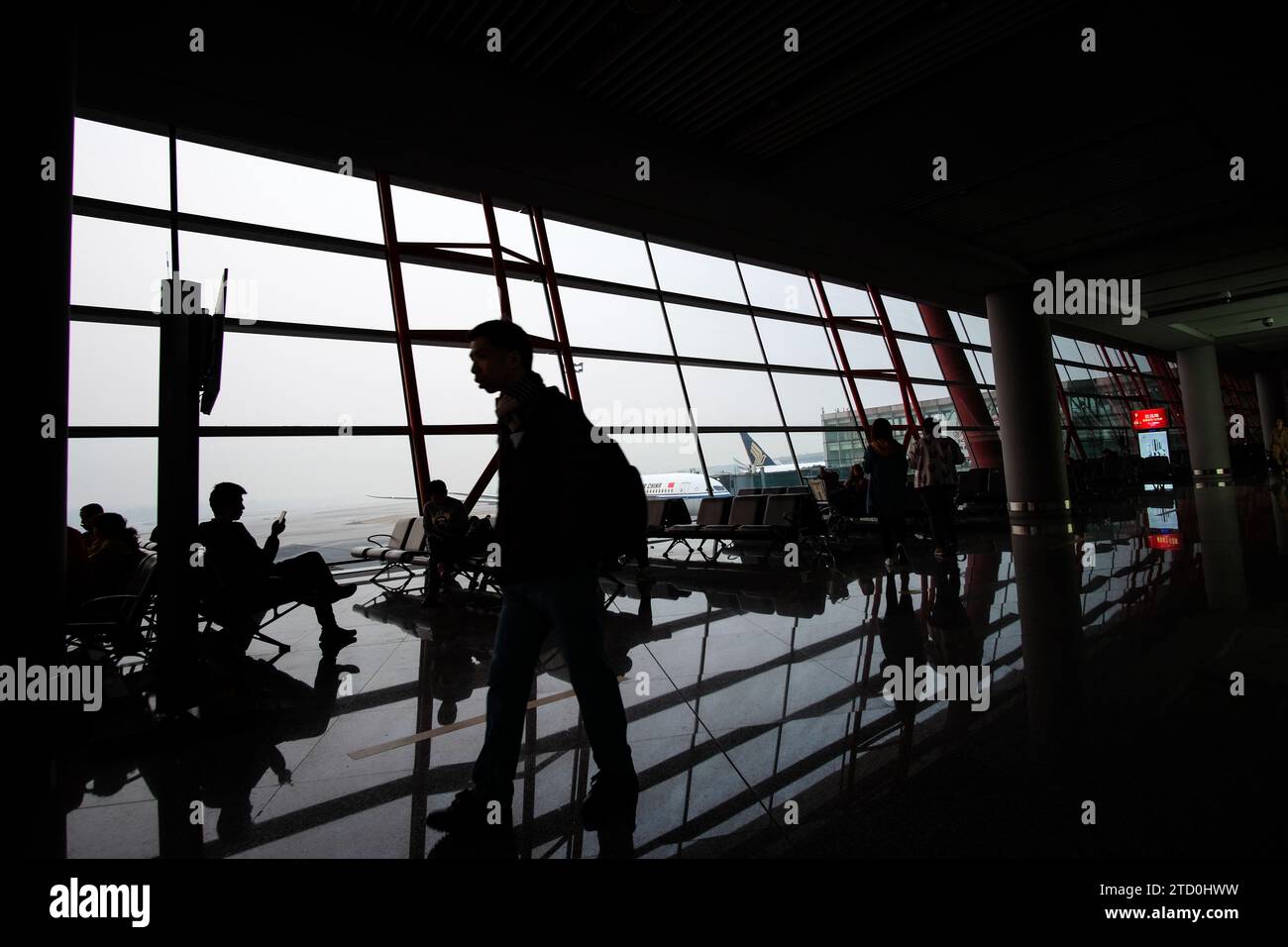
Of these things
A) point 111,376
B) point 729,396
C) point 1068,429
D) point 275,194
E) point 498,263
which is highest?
point 275,194

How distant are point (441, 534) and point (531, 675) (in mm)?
4851

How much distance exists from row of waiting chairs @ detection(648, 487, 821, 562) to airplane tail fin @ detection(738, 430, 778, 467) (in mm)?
3082

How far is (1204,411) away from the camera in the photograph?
69.1ft

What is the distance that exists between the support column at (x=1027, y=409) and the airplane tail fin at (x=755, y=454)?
4178 mm

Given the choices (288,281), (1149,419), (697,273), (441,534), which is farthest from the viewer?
(1149,419)

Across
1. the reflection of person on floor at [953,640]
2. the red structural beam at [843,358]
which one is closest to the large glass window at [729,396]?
the red structural beam at [843,358]

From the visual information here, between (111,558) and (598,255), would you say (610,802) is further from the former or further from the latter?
(598,255)

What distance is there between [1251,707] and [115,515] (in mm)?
6910

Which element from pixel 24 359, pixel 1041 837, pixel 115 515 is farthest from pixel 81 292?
pixel 1041 837

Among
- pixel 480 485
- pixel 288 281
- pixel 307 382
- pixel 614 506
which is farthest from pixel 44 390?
pixel 480 485

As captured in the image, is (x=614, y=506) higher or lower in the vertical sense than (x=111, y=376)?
lower

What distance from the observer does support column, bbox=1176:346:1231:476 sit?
823 inches

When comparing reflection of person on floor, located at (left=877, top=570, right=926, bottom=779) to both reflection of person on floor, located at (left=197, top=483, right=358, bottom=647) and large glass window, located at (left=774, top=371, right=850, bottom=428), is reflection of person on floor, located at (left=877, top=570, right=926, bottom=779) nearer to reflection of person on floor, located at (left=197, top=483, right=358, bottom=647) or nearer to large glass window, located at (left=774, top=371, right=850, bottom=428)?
reflection of person on floor, located at (left=197, top=483, right=358, bottom=647)

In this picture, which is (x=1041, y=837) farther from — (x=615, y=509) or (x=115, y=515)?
(x=115, y=515)
